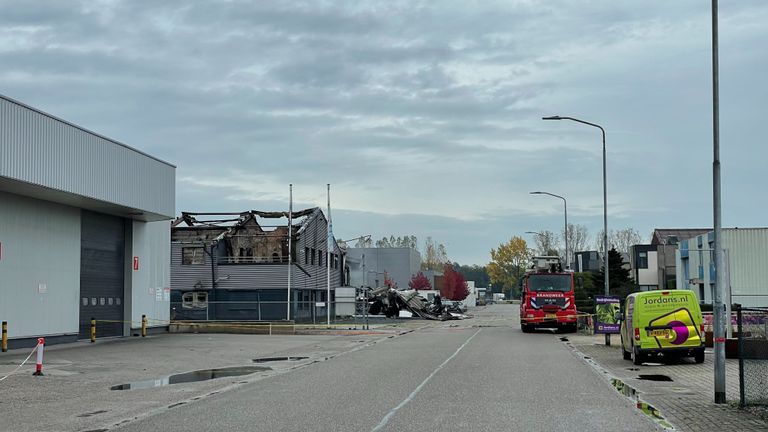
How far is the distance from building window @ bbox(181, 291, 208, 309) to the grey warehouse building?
16.1 m

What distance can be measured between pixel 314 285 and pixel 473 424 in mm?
51290

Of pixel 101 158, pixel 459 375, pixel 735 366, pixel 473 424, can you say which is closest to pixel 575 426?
pixel 473 424

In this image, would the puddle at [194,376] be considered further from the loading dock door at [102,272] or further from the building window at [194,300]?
the building window at [194,300]

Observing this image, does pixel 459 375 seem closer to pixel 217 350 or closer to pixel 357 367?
pixel 357 367

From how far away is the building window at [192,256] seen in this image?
58.6m

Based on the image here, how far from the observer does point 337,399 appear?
15.2m

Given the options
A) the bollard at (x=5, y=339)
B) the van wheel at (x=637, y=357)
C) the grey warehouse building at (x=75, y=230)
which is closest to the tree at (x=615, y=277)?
the grey warehouse building at (x=75, y=230)

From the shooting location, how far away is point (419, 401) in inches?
585

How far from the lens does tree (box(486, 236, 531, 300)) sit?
154 metres

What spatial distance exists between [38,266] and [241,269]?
2731 cm

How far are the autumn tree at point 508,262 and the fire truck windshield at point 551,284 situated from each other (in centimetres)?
11001

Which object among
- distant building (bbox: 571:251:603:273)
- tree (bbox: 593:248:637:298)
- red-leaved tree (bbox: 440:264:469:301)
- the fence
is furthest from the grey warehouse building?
red-leaved tree (bbox: 440:264:469:301)

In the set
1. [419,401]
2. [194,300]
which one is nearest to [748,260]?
[194,300]

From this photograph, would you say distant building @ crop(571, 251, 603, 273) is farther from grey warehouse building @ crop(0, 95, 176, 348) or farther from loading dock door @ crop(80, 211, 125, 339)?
loading dock door @ crop(80, 211, 125, 339)
